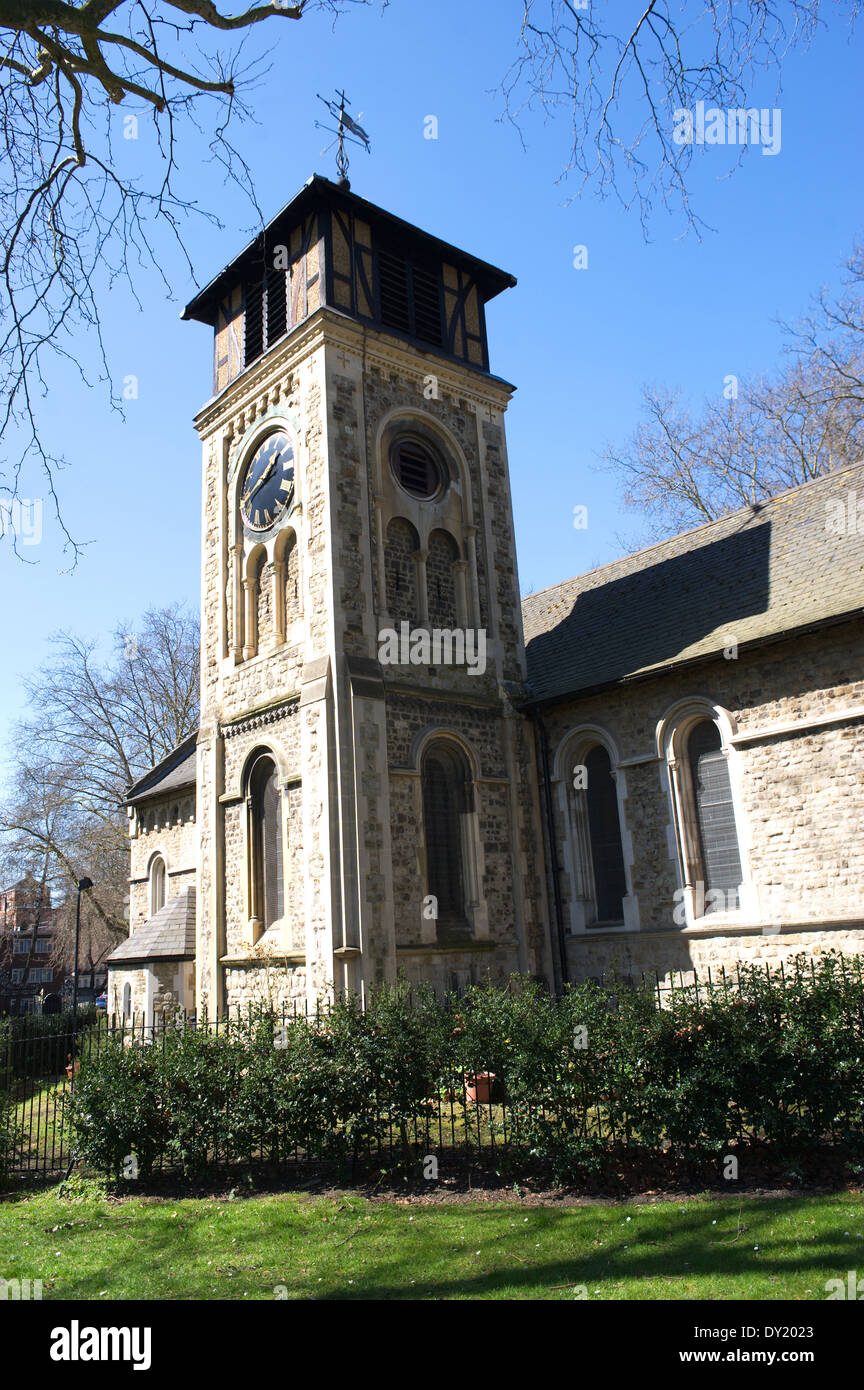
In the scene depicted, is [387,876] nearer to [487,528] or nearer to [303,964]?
[303,964]

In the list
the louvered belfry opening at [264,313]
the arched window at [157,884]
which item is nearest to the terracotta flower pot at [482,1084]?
the louvered belfry opening at [264,313]

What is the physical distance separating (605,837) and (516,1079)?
315 inches

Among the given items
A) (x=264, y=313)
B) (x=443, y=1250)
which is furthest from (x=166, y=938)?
(x=443, y=1250)

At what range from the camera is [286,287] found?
18.8 meters

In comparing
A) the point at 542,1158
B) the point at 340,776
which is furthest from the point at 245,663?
the point at 542,1158

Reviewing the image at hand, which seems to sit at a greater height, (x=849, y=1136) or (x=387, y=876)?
(x=387, y=876)

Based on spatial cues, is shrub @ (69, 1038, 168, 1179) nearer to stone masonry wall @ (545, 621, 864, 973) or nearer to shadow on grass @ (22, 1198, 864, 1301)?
shadow on grass @ (22, 1198, 864, 1301)

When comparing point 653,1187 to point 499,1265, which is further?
point 653,1187

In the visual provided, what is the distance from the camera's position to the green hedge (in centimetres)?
876

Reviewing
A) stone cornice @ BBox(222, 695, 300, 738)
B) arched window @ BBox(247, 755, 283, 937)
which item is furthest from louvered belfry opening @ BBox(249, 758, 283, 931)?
stone cornice @ BBox(222, 695, 300, 738)

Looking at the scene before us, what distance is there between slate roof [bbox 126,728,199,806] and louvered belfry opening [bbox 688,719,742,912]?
13.7 m

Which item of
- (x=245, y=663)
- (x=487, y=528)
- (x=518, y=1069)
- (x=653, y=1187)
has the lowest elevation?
(x=653, y=1187)
